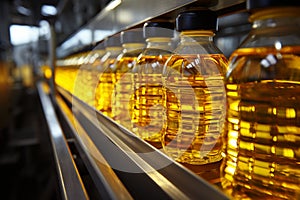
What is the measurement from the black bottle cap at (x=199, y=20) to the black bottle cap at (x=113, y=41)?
21.6 inches

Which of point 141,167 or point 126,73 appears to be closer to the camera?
point 141,167

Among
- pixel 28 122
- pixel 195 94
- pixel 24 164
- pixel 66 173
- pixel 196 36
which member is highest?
pixel 196 36

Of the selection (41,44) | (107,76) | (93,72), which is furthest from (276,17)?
(41,44)

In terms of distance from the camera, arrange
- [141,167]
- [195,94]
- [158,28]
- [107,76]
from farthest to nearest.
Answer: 1. [107,76]
2. [158,28]
3. [195,94]
4. [141,167]

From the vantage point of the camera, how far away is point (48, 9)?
5.77 metres

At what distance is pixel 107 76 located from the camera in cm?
107

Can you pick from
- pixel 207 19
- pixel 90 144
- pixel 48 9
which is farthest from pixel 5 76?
pixel 207 19

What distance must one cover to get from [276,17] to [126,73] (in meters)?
0.57

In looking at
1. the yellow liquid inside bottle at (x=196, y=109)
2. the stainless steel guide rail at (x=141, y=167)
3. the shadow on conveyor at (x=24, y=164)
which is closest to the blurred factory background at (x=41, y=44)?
→ the shadow on conveyor at (x=24, y=164)

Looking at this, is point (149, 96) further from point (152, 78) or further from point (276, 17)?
point (276, 17)

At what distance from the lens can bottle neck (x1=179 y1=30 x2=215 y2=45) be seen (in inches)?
21.0

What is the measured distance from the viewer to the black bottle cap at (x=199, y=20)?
50cm

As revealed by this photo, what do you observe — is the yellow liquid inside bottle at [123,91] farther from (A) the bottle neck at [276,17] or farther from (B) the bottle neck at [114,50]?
(A) the bottle neck at [276,17]

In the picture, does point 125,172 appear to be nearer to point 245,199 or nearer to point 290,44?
point 245,199
